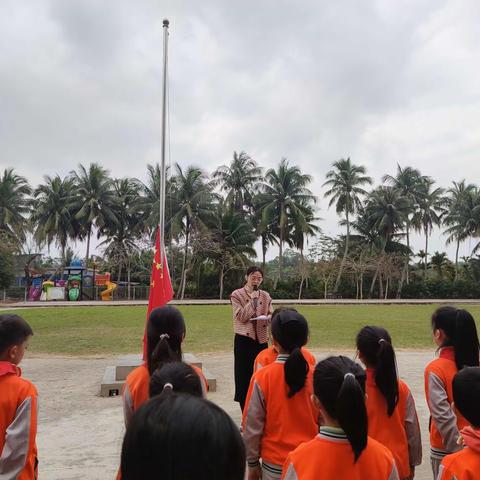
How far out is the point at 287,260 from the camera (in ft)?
285

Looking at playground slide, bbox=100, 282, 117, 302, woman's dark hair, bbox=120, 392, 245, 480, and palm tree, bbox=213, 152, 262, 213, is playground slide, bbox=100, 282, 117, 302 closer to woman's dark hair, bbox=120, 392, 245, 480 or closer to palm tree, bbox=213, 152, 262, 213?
palm tree, bbox=213, 152, 262, 213

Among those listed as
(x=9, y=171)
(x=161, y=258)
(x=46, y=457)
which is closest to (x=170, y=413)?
(x=46, y=457)

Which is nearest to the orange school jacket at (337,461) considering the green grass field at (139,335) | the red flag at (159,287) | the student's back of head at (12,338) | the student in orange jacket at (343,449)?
the student in orange jacket at (343,449)

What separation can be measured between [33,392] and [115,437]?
2.97 meters

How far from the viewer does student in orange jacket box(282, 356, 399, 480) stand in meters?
1.75

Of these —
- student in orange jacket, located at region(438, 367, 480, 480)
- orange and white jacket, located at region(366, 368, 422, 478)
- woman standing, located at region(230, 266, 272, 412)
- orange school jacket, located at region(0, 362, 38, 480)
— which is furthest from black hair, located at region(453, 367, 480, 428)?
woman standing, located at region(230, 266, 272, 412)

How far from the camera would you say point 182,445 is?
897 mm

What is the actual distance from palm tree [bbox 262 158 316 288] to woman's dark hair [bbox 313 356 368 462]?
40.0m

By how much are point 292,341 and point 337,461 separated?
3.69 feet

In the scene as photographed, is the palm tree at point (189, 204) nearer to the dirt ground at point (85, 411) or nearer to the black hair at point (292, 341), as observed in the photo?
the dirt ground at point (85, 411)

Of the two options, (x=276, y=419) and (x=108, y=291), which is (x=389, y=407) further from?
(x=108, y=291)

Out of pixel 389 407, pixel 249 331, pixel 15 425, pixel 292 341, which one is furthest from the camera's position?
pixel 249 331

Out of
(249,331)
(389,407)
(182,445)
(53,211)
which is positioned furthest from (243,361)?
(53,211)

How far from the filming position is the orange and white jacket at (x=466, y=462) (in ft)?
5.93
